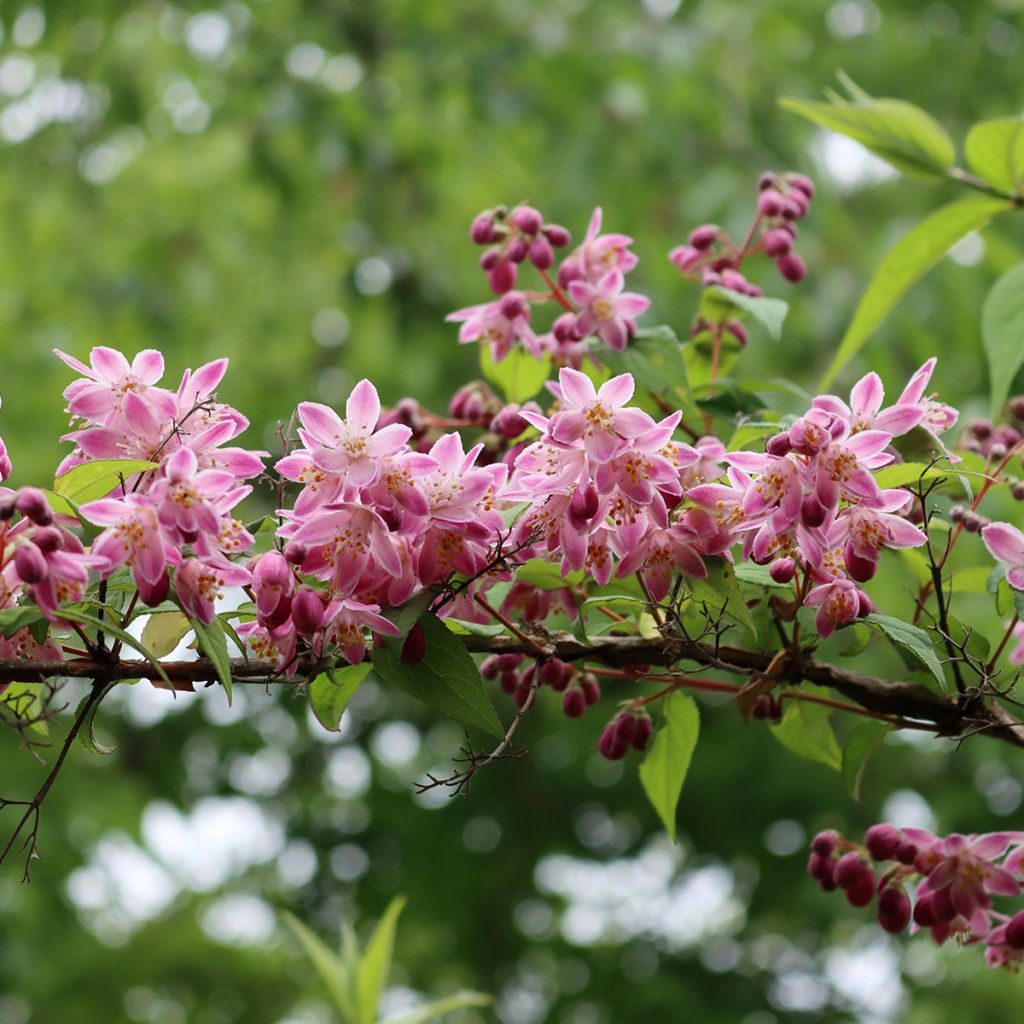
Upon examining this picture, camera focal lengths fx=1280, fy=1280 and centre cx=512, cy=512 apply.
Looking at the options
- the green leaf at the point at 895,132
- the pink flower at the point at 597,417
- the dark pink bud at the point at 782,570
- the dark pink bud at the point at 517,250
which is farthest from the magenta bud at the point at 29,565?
the green leaf at the point at 895,132

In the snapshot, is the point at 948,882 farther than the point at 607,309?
No

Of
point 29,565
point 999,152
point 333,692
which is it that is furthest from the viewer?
point 999,152

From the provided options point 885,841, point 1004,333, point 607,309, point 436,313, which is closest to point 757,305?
point 607,309

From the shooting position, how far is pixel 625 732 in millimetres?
1040

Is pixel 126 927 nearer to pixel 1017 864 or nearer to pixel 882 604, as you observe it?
pixel 882 604

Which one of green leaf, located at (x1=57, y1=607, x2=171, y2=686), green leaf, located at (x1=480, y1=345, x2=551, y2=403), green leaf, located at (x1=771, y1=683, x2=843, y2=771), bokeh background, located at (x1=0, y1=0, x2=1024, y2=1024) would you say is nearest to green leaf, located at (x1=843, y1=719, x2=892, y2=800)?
green leaf, located at (x1=771, y1=683, x2=843, y2=771)

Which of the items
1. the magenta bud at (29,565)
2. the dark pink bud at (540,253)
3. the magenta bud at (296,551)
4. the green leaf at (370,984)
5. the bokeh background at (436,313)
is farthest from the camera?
→ the bokeh background at (436,313)

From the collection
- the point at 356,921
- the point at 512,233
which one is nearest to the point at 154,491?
the point at 512,233

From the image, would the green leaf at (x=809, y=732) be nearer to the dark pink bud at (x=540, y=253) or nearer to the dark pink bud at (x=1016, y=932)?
the dark pink bud at (x=1016, y=932)

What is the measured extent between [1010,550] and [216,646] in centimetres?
Answer: 53

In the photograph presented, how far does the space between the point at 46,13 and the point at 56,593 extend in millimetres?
3718

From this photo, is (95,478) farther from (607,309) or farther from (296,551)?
(607,309)

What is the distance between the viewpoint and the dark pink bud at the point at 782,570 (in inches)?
32.7

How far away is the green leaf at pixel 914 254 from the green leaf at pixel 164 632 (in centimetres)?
69
